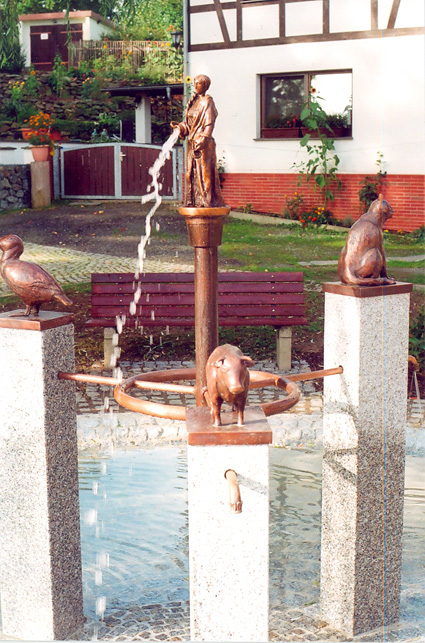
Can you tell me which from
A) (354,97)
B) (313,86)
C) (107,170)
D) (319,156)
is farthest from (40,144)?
(354,97)

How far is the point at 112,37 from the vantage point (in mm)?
30609

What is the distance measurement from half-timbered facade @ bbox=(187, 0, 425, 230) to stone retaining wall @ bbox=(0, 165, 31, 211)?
442cm

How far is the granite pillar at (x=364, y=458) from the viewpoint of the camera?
3721mm

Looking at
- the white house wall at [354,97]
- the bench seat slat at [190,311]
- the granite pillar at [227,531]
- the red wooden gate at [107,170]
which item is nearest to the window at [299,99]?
the white house wall at [354,97]

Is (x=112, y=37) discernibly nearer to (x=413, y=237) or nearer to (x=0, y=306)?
(x=413, y=237)

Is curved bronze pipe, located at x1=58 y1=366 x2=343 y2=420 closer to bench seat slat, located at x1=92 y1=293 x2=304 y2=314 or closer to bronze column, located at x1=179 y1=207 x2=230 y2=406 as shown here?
bronze column, located at x1=179 y1=207 x2=230 y2=406

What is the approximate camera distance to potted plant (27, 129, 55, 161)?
20.5 metres

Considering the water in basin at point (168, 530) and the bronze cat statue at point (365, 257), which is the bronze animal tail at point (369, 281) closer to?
the bronze cat statue at point (365, 257)

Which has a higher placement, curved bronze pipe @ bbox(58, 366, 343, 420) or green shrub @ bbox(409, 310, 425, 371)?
curved bronze pipe @ bbox(58, 366, 343, 420)

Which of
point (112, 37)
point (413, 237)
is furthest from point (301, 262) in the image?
point (112, 37)

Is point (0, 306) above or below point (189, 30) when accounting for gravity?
below

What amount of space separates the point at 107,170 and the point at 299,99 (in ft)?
18.6

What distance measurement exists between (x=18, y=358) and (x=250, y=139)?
15521 mm

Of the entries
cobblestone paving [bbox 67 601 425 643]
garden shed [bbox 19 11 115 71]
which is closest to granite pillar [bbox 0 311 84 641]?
cobblestone paving [bbox 67 601 425 643]
